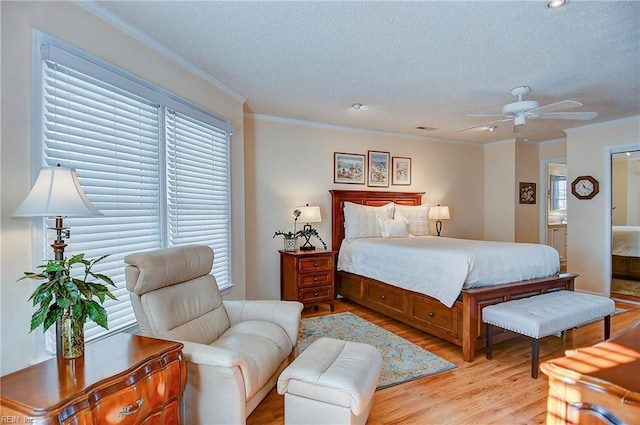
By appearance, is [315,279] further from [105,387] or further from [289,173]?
[105,387]

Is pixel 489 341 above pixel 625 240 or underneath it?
underneath

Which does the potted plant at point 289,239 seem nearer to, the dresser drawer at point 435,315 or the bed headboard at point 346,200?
the bed headboard at point 346,200

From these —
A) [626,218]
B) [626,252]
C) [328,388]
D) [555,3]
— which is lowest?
[328,388]

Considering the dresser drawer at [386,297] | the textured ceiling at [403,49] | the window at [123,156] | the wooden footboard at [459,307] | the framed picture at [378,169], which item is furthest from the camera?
the framed picture at [378,169]

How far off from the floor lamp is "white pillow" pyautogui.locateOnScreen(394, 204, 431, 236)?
4.23 m

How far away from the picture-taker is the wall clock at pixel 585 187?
508 cm

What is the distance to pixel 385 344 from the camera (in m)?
3.33

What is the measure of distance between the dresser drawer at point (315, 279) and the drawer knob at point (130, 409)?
9.31 ft

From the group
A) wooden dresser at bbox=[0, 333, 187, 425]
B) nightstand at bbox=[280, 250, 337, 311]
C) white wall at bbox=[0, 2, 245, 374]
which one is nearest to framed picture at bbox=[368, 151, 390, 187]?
nightstand at bbox=[280, 250, 337, 311]

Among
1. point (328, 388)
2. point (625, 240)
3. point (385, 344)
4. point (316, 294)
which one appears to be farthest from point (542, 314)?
point (625, 240)

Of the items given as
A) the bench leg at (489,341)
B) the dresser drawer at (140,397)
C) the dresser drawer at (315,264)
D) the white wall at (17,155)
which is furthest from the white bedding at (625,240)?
the white wall at (17,155)

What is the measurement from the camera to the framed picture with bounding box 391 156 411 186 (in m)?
5.69

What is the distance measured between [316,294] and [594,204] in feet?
13.9

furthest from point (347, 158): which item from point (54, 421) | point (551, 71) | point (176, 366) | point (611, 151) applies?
point (54, 421)
